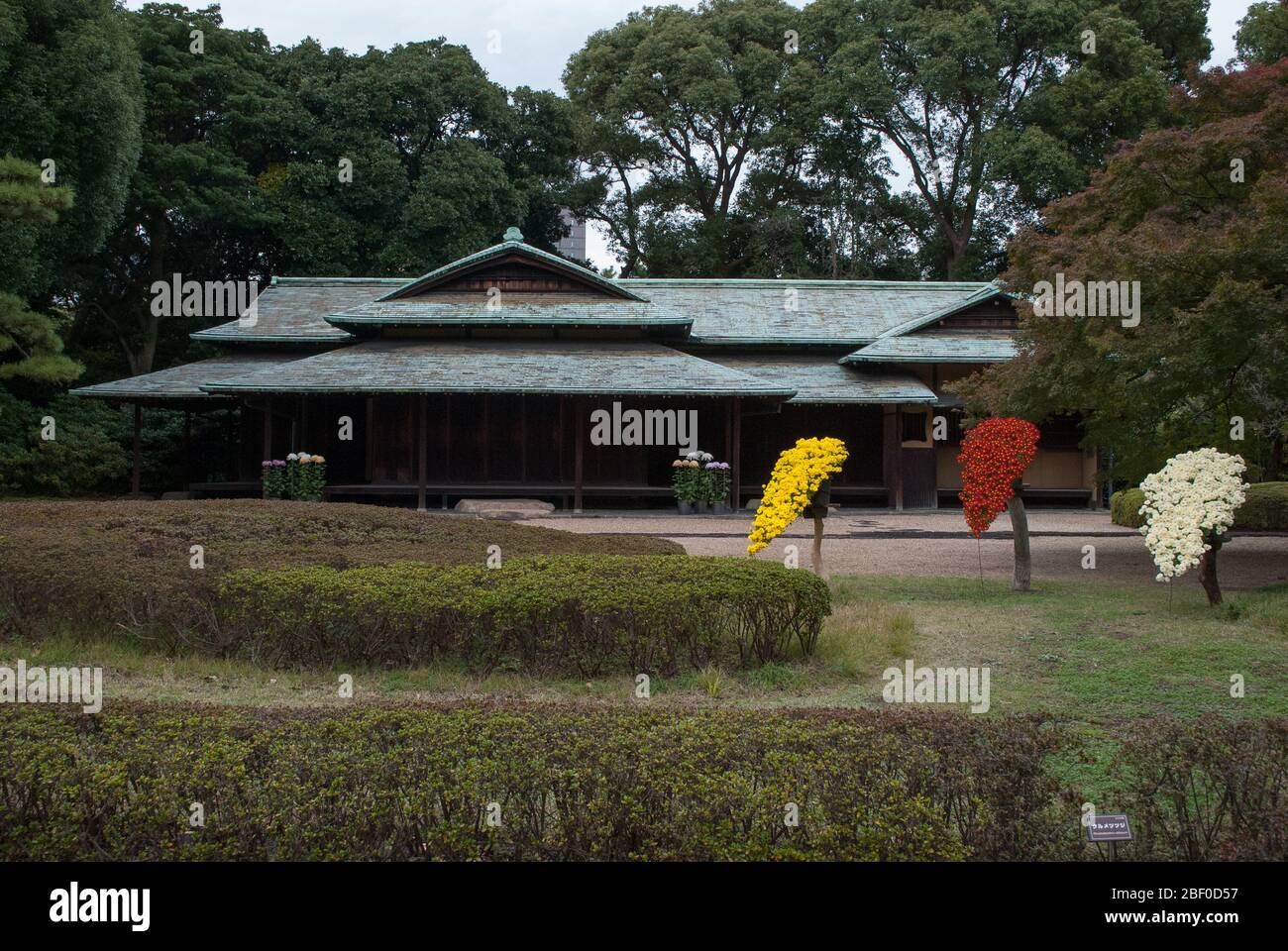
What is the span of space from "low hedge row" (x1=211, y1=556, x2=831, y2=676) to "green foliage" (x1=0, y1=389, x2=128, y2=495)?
18.8 metres

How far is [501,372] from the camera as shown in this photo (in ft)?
72.6

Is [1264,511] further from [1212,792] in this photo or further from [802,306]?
[1212,792]

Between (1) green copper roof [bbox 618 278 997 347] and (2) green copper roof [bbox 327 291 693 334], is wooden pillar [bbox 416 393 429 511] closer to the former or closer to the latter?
(2) green copper roof [bbox 327 291 693 334]

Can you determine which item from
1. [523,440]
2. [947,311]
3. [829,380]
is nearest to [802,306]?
[947,311]

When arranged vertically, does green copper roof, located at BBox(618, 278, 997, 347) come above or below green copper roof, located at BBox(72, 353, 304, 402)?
above

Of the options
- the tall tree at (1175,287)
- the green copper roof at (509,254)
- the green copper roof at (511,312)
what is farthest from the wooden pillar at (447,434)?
the tall tree at (1175,287)

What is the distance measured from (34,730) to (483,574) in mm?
3911

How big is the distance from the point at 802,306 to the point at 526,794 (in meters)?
25.4

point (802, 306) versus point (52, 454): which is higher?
point (802, 306)

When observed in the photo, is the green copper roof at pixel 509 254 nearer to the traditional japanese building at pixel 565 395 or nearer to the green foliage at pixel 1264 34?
the traditional japanese building at pixel 565 395

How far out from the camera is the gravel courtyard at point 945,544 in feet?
43.4

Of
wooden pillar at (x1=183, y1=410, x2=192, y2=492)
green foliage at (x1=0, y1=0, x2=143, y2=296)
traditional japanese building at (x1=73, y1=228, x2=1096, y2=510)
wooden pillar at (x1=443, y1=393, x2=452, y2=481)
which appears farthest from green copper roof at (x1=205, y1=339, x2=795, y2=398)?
green foliage at (x1=0, y1=0, x2=143, y2=296)

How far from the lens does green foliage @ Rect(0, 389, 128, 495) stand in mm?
23391
